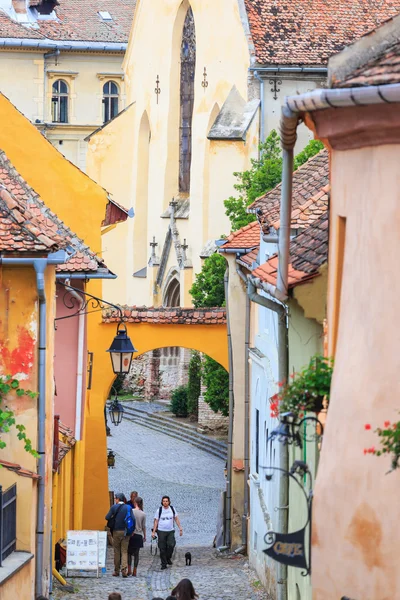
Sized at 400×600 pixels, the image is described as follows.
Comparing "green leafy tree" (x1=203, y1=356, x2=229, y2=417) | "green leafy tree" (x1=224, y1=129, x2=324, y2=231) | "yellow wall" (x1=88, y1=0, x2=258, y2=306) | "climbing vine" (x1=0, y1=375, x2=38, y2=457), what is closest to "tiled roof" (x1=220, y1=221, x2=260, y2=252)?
"green leafy tree" (x1=224, y1=129, x2=324, y2=231)

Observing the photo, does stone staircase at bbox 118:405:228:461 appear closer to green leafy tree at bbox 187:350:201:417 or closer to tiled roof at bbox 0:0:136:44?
green leafy tree at bbox 187:350:201:417

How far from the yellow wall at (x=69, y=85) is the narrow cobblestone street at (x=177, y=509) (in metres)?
19.5

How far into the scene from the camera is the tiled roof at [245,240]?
25.8 metres

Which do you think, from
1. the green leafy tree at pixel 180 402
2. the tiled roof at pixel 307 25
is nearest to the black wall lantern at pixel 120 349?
the tiled roof at pixel 307 25

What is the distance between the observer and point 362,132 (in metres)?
11.3

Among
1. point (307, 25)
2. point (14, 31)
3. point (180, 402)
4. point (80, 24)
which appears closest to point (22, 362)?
point (307, 25)

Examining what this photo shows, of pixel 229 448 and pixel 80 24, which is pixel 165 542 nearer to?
→ pixel 229 448

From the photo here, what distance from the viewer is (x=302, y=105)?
37.9ft

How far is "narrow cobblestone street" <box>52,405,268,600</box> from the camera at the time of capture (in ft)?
73.5

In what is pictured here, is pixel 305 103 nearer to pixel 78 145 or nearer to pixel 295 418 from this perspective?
pixel 295 418

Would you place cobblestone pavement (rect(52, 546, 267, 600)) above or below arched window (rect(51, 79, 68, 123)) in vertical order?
below

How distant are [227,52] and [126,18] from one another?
23233 mm

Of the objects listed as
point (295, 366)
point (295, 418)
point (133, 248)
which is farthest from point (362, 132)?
point (133, 248)

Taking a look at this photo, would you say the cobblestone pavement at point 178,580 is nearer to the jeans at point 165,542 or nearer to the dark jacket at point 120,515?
the jeans at point 165,542
